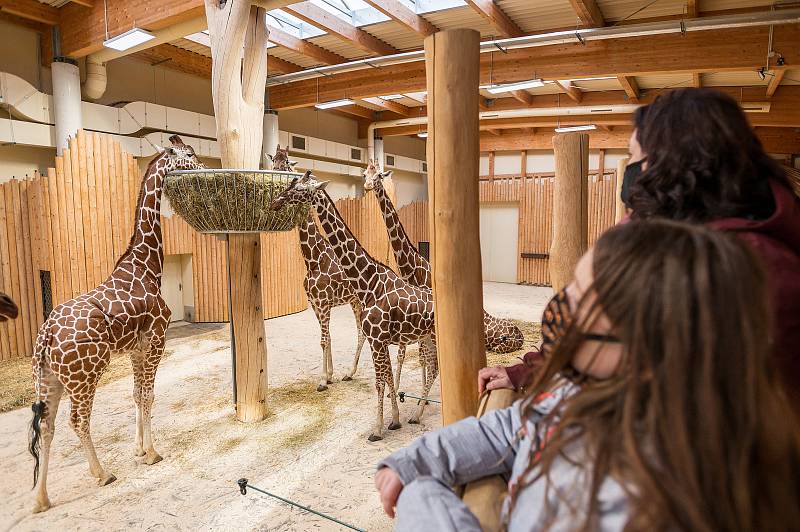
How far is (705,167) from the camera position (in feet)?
3.16

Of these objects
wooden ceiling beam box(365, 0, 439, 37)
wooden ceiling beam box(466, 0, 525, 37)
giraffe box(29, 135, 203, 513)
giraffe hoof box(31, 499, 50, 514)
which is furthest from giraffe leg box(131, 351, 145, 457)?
wooden ceiling beam box(466, 0, 525, 37)

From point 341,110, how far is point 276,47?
325 centimetres

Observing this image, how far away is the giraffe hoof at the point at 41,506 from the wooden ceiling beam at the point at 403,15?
15.0ft

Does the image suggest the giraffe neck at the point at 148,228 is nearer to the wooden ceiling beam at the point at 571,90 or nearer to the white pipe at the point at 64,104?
the white pipe at the point at 64,104

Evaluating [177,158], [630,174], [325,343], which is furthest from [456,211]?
[325,343]

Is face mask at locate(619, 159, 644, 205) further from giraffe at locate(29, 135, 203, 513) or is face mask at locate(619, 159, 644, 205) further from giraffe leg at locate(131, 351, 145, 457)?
giraffe leg at locate(131, 351, 145, 457)

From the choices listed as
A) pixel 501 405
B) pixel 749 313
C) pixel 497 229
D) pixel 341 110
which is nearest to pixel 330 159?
pixel 341 110

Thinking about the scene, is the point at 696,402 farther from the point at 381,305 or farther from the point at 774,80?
the point at 774,80

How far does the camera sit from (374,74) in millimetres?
7160

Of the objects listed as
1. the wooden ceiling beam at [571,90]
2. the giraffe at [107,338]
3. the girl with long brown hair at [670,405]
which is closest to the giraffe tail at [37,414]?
the giraffe at [107,338]

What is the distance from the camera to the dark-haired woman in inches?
34.0

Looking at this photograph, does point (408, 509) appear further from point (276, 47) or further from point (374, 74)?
point (374, 74)

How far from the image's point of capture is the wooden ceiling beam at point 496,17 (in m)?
4.88

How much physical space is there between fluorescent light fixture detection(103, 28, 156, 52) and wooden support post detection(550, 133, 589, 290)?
13.4 feet
